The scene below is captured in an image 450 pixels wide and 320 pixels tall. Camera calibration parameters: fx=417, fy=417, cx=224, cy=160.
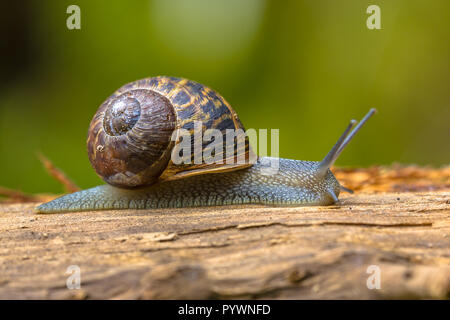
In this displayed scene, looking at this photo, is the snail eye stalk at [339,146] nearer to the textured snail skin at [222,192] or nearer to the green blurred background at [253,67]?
the textured snail skin at [222,192]

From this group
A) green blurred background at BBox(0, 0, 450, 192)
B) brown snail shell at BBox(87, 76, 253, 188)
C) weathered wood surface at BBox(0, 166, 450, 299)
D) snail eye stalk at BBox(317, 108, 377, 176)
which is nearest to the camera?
weathered wood surface at BBox(0, 166, 450, 299)

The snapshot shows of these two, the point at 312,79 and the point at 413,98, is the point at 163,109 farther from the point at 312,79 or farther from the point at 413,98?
the point at 413,98

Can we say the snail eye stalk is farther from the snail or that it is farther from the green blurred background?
the green blurred background

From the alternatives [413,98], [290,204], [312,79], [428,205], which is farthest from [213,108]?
[413,98]

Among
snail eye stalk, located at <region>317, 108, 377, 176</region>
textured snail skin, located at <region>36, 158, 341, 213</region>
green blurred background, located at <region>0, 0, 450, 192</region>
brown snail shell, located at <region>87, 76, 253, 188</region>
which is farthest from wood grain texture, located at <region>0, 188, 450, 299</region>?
green blurred background, located at <region>0, 0, 450, 192</region>

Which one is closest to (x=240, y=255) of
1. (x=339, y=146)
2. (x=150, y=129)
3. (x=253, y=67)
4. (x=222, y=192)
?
(x=222, y=192)

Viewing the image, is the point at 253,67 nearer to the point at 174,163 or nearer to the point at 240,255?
the point at 174,163
